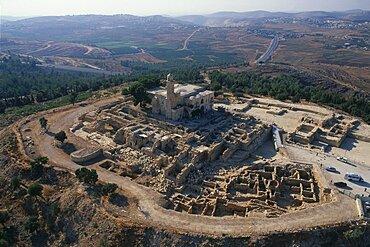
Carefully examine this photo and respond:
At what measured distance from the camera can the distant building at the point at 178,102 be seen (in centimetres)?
5709

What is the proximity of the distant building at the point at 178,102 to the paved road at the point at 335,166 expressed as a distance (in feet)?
56.5

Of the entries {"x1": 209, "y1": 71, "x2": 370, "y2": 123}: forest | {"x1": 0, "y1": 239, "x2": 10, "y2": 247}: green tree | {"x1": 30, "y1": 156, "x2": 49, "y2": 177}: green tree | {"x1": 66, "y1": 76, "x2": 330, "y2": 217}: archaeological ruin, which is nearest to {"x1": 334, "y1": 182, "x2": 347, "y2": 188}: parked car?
{"x1": 66, "y1": 76, "x2": 330, "y2": 217}: archaeological ruin

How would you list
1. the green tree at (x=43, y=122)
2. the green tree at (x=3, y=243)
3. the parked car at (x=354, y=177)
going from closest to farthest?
the green tree at (x=3, y=243)
the parked car at (x=354, y=177)
the green tree at (x=43, y=122)

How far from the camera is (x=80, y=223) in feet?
119

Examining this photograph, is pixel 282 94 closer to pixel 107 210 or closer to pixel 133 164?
pixel 133 164

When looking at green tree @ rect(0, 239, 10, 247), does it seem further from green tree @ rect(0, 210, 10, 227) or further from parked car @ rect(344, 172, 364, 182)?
parked car @ rect(344, 172, 364, 182)

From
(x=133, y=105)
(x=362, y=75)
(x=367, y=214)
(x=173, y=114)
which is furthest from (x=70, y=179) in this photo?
(x=362, y=75)

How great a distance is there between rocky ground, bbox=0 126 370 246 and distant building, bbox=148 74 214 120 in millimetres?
21261

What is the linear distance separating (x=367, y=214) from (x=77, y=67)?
525ft

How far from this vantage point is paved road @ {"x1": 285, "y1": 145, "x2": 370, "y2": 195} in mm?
40094

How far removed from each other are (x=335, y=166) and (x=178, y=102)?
2723 centimetres

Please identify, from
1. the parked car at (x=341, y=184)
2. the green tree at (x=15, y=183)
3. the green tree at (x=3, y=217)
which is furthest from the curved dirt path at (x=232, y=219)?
the green tree at (x=3, y=217)

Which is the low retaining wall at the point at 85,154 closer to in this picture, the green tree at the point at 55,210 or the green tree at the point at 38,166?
the green tree at the point at 38,166

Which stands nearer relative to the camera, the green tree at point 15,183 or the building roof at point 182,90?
the green tree at point 15,183
